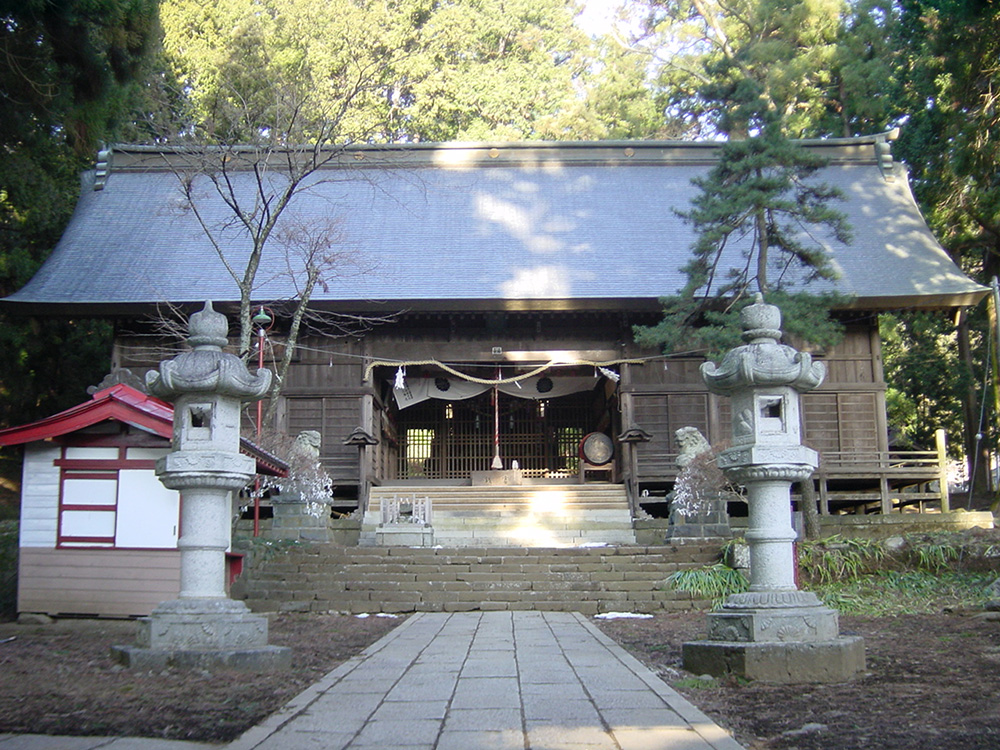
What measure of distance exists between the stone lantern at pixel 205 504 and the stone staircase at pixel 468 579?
4806 millimetres

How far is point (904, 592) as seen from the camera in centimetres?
1093

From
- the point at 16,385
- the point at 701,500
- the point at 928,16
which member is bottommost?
the point at 701,500

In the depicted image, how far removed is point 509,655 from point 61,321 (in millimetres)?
17146

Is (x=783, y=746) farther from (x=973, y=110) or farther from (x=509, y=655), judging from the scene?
(x=973, y=110)

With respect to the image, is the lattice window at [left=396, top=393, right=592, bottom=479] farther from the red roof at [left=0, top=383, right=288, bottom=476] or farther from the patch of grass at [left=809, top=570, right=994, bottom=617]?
the red roof at [left=0, top=383, right=288, bottom=476]

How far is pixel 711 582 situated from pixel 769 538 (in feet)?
17.6

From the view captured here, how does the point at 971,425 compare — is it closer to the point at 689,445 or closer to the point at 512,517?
the point at 689,445

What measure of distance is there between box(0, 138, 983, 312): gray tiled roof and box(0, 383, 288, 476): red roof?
279 inches

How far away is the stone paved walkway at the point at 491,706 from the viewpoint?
4.18m

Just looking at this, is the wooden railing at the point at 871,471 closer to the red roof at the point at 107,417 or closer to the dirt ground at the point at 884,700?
the dirt ground at the point at 884,700

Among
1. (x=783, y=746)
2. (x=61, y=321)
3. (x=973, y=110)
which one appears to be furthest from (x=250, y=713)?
(x=61, y=321)

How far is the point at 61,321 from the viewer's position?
2072 cm

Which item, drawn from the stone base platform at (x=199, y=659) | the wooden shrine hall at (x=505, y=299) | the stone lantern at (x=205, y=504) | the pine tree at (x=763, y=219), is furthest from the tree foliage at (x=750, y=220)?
the stone base platform at (x=199, y=659)

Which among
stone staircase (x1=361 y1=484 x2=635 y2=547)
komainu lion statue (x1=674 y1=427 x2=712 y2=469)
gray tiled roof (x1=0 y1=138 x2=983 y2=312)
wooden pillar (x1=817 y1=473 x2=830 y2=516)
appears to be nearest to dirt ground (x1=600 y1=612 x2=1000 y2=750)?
komainu lion statue (x1=674 y1=427 x2=712 y2=469)
